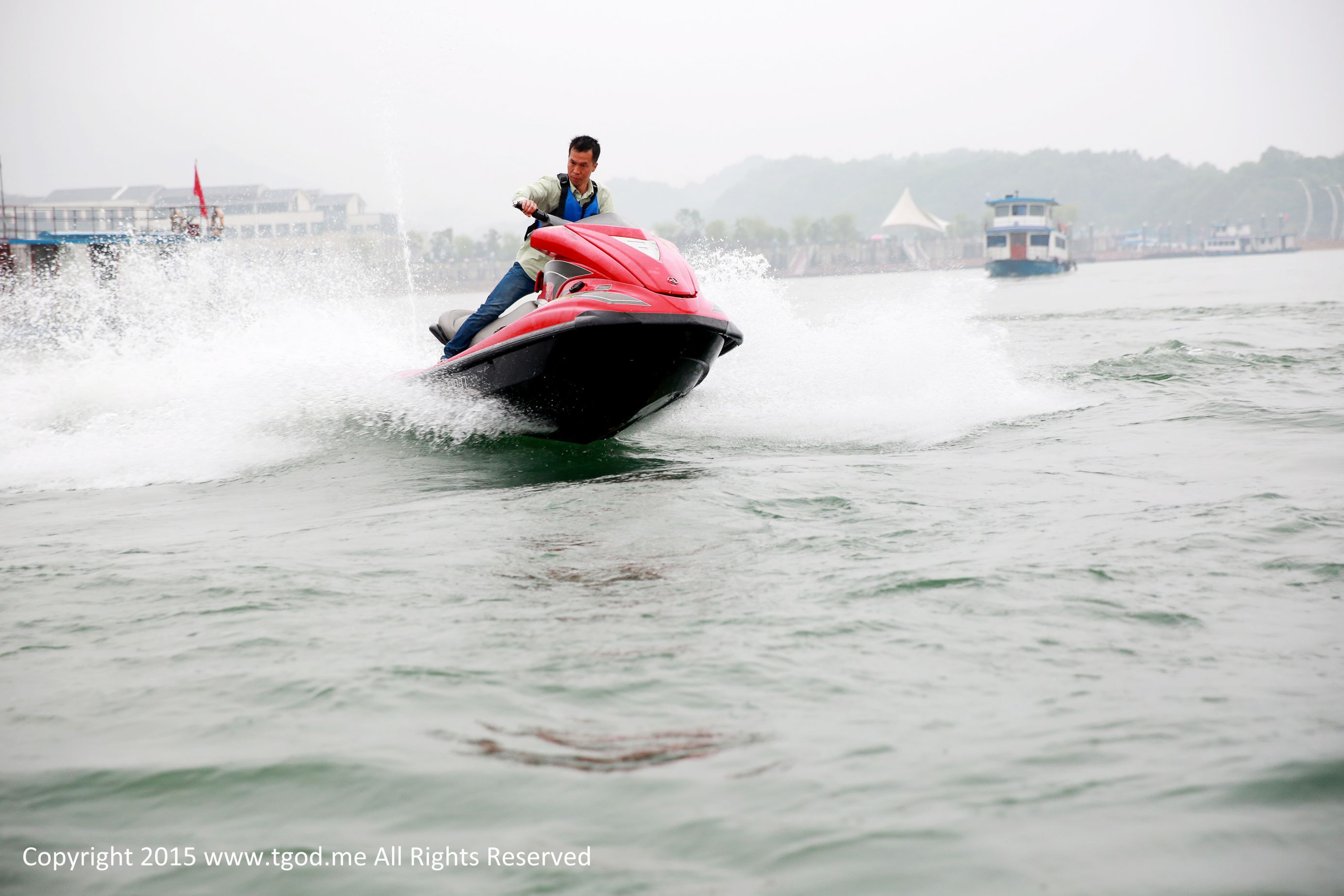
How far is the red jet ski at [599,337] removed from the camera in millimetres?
5680

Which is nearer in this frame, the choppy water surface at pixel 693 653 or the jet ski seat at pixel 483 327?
the choppy water surface at pixel 693 653

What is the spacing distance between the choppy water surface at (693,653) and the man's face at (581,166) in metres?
1.55

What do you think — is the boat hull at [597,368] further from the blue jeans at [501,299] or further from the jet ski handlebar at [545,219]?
the jet ski handlebar at [545,219]

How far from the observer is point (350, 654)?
2.97m

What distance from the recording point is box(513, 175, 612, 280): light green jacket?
6.47 metres

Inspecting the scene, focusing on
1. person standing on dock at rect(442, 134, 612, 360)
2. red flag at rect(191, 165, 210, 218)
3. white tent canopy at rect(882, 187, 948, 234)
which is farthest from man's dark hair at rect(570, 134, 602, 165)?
white tent canopy at rect(882, 187, 948, 234)

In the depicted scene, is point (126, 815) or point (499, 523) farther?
point (499, 523)

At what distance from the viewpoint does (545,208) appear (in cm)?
655

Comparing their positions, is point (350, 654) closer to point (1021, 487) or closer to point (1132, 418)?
point (1021, 487)

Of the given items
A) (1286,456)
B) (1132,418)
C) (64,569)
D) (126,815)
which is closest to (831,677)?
(126,815)

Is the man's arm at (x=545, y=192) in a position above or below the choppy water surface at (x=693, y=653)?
above

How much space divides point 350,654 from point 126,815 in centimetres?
87

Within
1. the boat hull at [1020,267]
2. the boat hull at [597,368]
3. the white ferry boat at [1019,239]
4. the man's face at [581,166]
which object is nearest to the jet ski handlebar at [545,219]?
the man's face at [581,166]
